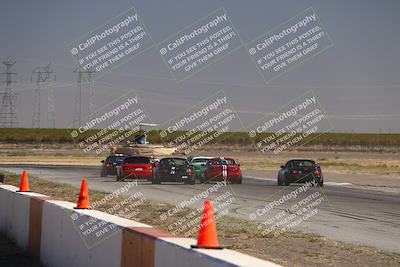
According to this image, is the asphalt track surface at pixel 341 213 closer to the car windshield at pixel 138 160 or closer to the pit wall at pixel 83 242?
the pit wall at pixel 83 242

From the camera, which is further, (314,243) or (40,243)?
(314,243)

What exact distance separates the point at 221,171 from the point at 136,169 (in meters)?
4.83

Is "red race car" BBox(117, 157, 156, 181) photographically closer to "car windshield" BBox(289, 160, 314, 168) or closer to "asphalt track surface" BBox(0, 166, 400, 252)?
"car windshield" BBox(289, 160, 314, 168)

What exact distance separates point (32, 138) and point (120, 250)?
137620 mm

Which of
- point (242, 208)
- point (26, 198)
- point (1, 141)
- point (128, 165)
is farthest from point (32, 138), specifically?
point (26, 198)

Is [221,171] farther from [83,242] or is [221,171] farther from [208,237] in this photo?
[208,237]

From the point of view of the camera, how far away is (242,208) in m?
22.8

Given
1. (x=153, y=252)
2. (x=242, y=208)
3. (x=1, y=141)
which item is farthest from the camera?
(x=1, y=141)

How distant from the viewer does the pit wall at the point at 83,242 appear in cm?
629

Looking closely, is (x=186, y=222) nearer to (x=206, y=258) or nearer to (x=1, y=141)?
(x=206, y=258)

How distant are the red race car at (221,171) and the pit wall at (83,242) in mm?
24793

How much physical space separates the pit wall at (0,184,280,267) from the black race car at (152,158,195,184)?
932 inches

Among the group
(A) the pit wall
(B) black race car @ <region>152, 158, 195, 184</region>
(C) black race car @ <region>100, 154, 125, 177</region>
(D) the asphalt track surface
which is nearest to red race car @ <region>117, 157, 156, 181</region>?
(B) black race car @ <region>152, 158, 195, 184</region>

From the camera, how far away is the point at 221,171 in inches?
1571
